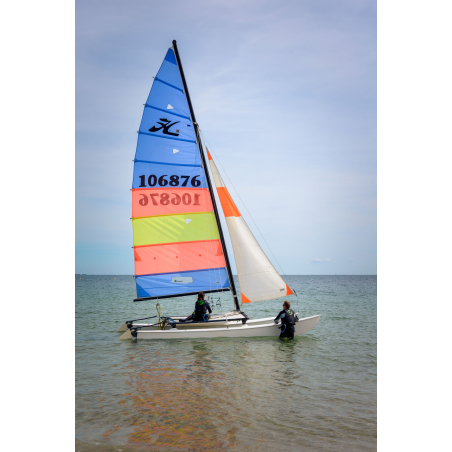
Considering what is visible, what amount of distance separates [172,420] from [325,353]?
7.47 metres

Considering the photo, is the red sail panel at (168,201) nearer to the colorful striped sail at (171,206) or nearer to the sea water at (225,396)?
the colorful striped sail at (171,206)

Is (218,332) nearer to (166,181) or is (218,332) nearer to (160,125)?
(166,181)

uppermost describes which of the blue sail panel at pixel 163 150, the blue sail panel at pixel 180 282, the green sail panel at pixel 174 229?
the blue sail panel at pixel 163 150

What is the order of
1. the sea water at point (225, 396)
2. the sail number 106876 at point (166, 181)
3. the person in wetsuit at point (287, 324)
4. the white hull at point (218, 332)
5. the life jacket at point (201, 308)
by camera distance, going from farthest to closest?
the sail number 106876 at point (166, 181) < the life jacket at point (201, 308) < the person in wetsuit at point (287, 324) < the white hull at point (218, 332) < the sea water at point (225, 396)

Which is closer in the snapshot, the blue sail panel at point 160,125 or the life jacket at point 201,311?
the life jacket at point 201,311

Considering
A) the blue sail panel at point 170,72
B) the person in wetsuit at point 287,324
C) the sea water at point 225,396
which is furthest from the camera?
→ the blue sail panel at point 170,72

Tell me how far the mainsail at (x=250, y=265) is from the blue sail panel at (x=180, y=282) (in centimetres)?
109

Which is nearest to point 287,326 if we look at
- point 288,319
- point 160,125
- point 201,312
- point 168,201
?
point 288,319

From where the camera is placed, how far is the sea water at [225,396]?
5758mm

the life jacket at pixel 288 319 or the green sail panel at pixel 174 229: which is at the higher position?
the green sail panel at pixel 174 229

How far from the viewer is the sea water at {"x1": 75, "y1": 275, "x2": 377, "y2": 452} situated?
5.76 metres

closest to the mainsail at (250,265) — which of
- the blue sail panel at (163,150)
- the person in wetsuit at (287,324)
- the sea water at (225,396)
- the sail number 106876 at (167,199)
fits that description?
the person in wetsuit at (287,324)

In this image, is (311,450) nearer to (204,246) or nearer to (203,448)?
(203,448)

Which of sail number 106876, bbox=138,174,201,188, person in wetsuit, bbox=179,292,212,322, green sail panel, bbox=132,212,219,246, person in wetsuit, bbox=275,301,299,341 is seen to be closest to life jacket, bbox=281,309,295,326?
person in wetsuit, bbox=275,301,299,341
